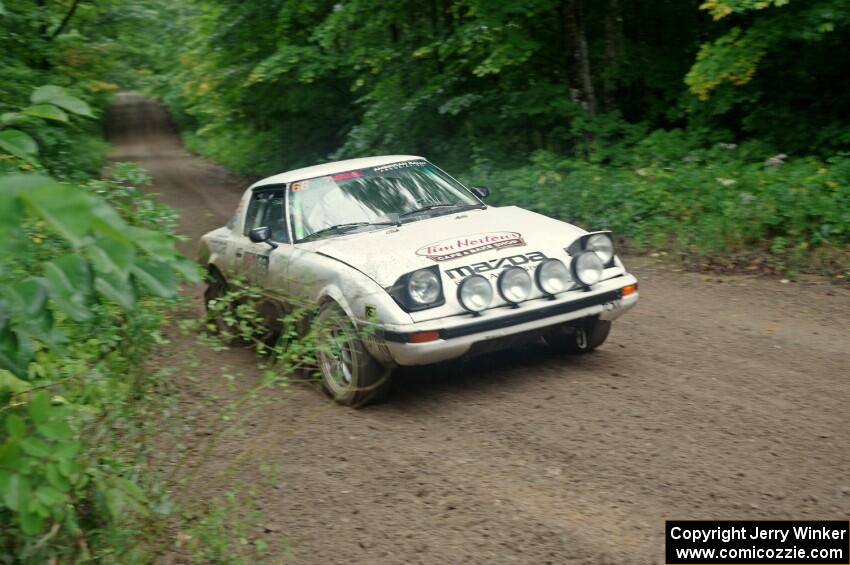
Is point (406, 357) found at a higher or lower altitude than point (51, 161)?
lower

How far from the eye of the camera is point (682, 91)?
14.3 m

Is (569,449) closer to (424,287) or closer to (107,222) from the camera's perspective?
(424,287)

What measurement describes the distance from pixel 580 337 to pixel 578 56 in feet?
29.8

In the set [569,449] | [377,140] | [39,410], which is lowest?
[569,449]

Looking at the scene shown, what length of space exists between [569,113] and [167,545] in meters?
11.8

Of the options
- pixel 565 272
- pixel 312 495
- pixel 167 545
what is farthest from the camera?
pixel 565 272

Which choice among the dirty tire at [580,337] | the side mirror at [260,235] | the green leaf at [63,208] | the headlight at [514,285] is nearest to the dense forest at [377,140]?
the green leaf at [63,208]

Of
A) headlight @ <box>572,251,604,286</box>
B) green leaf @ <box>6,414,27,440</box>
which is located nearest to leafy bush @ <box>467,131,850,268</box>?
headlight @ <box>572,251,604,286</box>

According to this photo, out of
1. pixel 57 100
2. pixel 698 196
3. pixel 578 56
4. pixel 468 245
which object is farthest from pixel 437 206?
pixel 578 56

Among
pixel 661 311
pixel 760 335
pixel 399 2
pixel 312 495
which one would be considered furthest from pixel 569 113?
pixel 312 495

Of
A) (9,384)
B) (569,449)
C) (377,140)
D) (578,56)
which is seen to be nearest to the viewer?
(9,384)

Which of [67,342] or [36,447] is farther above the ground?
[67,342]

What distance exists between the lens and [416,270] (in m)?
5.61

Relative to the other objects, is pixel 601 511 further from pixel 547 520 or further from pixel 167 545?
pixel 167 545
